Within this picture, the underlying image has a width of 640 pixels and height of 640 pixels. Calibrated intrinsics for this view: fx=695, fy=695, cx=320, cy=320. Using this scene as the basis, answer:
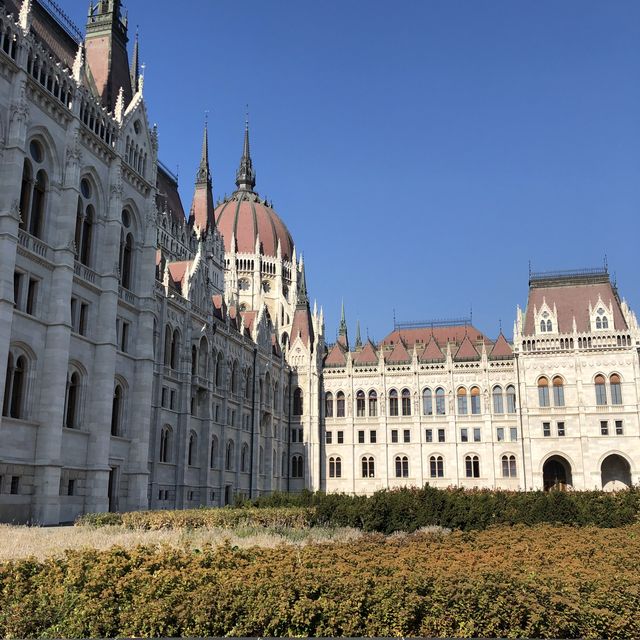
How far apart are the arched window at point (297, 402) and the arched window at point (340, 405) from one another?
406cm

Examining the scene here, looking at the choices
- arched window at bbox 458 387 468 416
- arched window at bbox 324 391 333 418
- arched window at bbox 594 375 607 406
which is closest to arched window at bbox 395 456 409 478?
arched window at bbox 458 387 468 416

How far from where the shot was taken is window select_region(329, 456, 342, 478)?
75.8m

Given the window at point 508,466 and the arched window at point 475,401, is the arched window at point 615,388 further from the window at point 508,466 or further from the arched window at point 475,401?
the arched window at point 475,401

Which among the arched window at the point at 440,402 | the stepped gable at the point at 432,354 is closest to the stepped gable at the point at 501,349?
the stepped gable at the point at 432,354

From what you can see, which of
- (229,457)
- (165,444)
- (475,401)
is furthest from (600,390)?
(165,444)

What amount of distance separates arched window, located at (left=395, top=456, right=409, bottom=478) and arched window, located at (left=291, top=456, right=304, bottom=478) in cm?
1033

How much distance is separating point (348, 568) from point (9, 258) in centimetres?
2124

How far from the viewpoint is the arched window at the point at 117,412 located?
3653 cm

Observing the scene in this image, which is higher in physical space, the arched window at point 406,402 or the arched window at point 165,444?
the arched window at point 406,402

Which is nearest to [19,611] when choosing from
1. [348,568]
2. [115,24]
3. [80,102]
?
[348,568]

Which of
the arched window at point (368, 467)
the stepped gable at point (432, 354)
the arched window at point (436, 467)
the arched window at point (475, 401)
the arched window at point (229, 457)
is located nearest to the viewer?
the arched window at point (229, 457)

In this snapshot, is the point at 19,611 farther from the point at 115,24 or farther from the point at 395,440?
the point at 395,440

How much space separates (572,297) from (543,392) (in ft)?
36.5

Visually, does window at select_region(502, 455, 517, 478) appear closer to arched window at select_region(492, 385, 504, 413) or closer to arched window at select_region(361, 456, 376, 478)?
arched window at select_region(492, 385, 504, 413)
